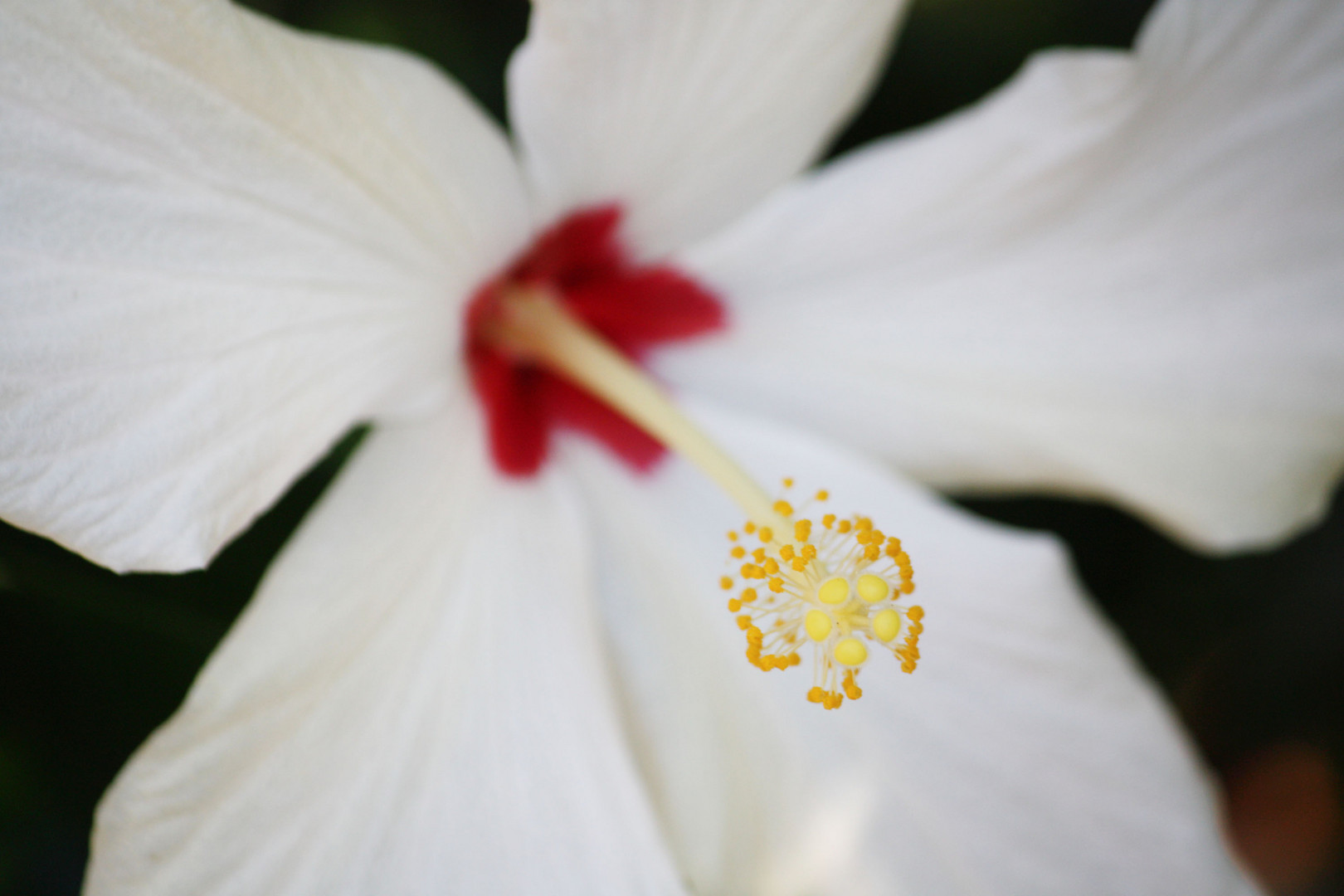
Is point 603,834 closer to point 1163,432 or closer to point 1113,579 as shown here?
point 1163,432

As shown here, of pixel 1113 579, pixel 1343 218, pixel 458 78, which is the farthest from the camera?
pixel 1113 579

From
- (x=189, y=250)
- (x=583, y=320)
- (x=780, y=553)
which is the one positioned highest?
(x=189, y=250)

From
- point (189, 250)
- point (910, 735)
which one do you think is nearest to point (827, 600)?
point (910, 735)

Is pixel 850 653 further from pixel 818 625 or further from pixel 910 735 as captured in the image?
pixel 910 735

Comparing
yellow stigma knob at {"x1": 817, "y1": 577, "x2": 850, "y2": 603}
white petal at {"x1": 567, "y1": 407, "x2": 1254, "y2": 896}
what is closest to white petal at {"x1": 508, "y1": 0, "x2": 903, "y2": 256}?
white petal at {"x1": 567, "y1": 407, "x2": 1254, "y2": 896}

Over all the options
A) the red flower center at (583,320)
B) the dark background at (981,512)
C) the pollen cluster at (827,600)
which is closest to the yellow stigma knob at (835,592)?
the pollen cluster at (827,600)

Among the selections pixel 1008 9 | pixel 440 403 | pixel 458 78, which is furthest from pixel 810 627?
pixel 1008 9

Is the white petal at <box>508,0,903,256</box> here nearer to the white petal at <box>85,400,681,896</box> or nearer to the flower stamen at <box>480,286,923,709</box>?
the flower stamen at <box>480,286,923,709</box>
